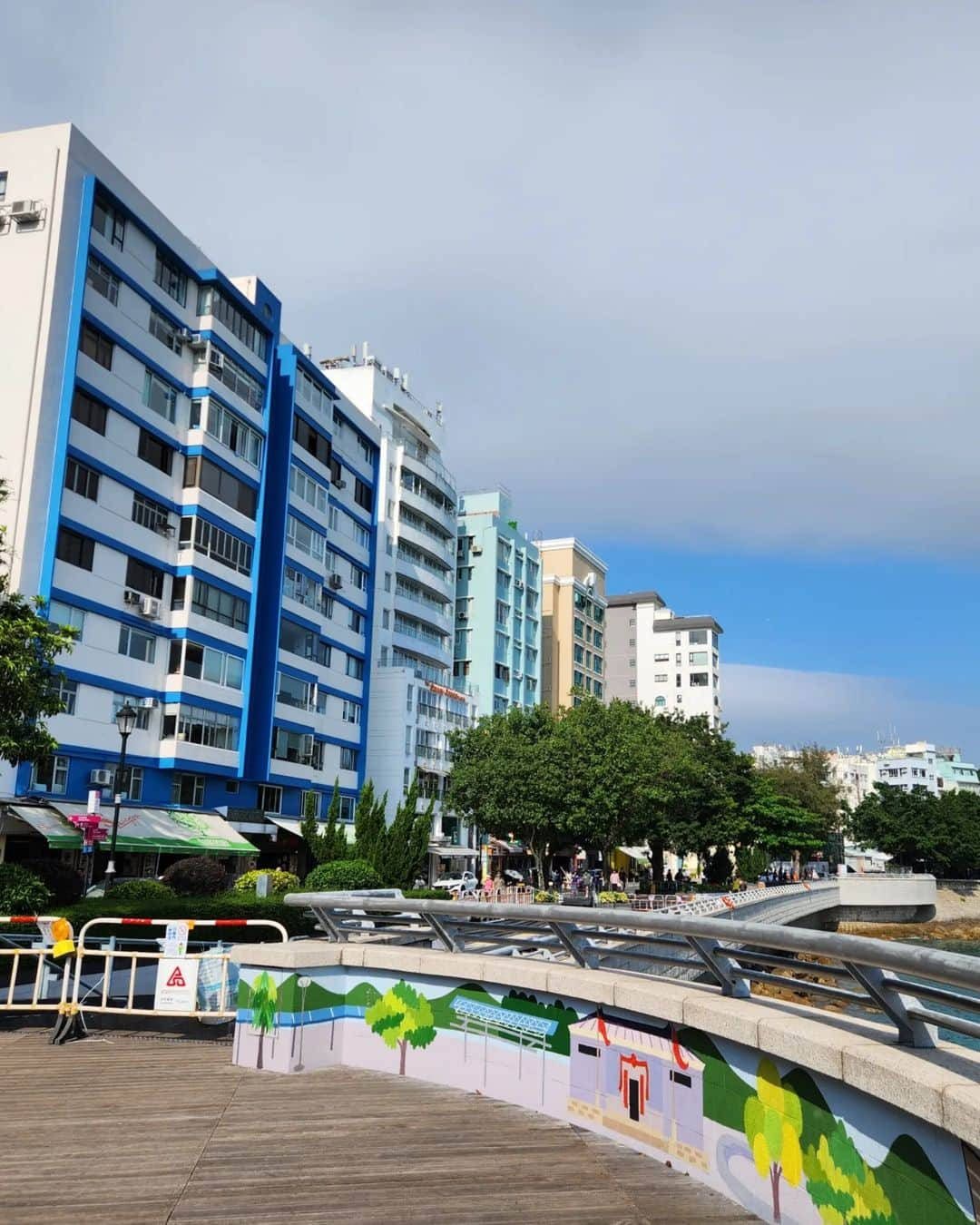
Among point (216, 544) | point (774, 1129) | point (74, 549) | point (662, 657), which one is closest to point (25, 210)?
point (74, 549)

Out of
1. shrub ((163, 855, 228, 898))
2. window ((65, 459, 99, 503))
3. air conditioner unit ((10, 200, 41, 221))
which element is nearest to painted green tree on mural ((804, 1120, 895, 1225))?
shrub ((163, 855, 228, 898))

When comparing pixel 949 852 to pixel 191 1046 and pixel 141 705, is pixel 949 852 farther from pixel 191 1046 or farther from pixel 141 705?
pixel 191 1046

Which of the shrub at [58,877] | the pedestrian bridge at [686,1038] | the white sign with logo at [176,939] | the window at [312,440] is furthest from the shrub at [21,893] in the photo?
the window at [312,440]

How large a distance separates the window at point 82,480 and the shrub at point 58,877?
1639 cm

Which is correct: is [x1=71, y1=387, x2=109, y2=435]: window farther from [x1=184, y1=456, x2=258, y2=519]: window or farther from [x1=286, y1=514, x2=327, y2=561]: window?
[x1=286, y1=514, x2=327, y2=561]: window

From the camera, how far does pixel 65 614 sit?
114ft

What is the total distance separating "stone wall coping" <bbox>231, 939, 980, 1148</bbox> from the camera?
12.4 feet

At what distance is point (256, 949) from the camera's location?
896 centimetres

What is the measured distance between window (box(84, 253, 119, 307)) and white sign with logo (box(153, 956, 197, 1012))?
31187 millimetres

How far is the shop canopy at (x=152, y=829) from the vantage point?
3114 cm

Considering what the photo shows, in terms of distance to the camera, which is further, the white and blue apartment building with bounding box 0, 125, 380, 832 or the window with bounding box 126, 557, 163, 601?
the window with bounding box 126, 557, 163, 601

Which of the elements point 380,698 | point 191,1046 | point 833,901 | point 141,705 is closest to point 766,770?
point 833,901

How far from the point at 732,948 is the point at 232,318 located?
140 ft

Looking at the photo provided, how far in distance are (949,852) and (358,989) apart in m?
96.1
